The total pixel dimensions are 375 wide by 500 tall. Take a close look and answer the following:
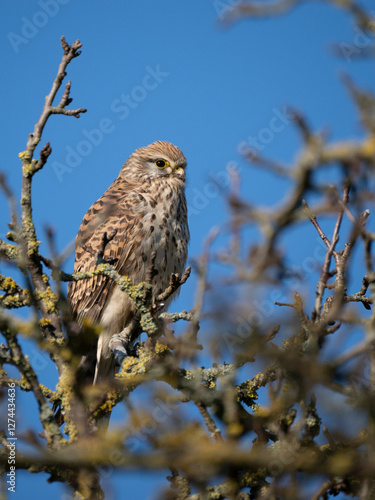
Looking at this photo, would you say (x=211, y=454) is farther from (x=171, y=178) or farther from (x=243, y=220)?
(x=171, y=178)

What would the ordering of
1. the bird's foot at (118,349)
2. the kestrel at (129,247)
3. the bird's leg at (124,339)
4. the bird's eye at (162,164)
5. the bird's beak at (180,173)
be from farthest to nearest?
1. the bird's eye at (162,164)
2. the bird's beak at (180,173)
3. the kestrel at (129,247)
4. the bird's leg at (124,339)
5. the bird's foot at (118,349)

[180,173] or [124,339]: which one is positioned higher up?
[180,173]

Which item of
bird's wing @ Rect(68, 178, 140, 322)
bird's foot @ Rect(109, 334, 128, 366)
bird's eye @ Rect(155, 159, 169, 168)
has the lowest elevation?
bird's foot @ Rect(109, 334, 128, 366)

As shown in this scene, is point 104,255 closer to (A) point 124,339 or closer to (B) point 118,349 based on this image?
(A) point 124,339

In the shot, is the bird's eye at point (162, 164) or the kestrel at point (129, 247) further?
the bird's eye at point (162, 164)

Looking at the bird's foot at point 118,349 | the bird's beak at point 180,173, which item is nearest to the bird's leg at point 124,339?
the bird's foot at point 118,349

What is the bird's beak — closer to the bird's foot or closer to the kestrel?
the kestrel

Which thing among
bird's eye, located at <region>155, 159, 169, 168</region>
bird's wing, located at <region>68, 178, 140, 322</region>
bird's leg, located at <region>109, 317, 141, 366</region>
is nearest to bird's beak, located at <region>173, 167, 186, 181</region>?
bird's eye, located at <region>155, 159, 169, 168</region>

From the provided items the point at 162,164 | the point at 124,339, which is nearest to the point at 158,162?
the point at 162,164

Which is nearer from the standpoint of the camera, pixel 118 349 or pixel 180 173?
pixel 118 349

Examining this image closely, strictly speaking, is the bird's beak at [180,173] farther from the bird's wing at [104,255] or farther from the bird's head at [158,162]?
the bird's wing at [104,255]

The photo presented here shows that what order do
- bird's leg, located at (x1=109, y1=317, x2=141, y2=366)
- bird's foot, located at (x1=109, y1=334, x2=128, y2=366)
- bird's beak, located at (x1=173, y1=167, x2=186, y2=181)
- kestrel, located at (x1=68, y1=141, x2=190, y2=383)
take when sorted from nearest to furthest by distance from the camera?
bird's foot, located at (x1=109, y1=334, x2=128, y2=366)
bird's leg, located at (x1=109, y1=317, x2=141, y2=366)
kestrel, located at (x1=68, y1=141, x2=190, y2=383)
bird's beak, located at (x1=173, y1=167, x2=186, y2=181)

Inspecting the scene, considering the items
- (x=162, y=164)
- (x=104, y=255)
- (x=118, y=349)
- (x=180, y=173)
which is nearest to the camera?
(x=118, y=349)

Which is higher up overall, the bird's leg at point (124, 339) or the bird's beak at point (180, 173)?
the bird's beak at point (180, 173)
